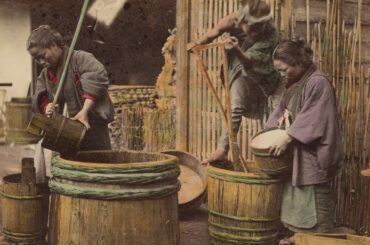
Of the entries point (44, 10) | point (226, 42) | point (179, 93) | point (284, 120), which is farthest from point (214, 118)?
point (44, 10)

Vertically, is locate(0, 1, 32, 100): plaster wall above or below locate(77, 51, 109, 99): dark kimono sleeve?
above

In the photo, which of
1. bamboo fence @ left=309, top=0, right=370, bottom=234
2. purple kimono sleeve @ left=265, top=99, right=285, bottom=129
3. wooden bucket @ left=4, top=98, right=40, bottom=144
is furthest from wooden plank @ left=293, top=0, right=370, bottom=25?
wooden bucket @ left=4, top=98, right=40, bottom=144

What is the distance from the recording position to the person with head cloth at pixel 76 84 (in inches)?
211

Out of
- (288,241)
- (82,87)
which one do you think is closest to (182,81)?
(82,87)

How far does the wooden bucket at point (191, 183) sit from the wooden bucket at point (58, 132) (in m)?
2.48

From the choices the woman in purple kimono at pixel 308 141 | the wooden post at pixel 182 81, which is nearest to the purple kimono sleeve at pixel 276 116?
the woman in purple kimono at pixel 308 141

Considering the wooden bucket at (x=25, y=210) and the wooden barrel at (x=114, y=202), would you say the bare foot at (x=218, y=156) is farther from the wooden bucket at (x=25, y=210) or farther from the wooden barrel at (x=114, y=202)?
the wooden barrel at (x=114, y=202)

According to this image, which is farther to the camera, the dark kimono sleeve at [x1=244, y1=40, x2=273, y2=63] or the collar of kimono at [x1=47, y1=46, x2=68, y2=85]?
the dark kimono sleeve at [x1=244, y1=40, x2=273, y2=63]

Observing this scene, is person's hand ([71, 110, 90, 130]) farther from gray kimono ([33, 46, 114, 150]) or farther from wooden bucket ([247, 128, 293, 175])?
wooden bucket ([247, 128, 293, 175])

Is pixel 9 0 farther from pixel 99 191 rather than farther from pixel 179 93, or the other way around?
pixel 99 191

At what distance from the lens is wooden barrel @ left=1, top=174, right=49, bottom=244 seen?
5.64 meters

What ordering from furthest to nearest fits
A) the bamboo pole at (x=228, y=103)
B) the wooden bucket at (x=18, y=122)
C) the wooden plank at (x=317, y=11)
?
the wooden bucket at (x=18, y=122) → the wooden plank at (x=317, y=11) → the bamboo pole at (x=228, y=103)

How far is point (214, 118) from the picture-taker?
823cm

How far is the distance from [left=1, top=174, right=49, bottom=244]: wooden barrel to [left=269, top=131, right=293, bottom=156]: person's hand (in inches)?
81.8
